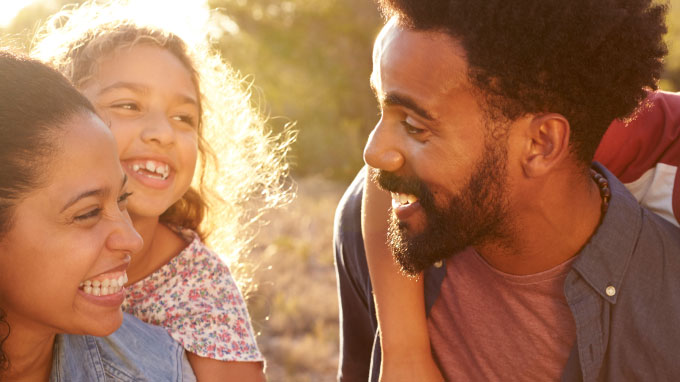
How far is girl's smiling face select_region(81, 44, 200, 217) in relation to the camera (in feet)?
8.57

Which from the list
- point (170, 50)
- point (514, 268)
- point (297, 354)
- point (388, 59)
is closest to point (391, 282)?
point (514, 268)

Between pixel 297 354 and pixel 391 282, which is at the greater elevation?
pixel 297 354

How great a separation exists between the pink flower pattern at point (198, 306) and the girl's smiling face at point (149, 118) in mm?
239

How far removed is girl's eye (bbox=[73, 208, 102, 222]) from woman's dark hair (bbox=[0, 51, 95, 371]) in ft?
0.42

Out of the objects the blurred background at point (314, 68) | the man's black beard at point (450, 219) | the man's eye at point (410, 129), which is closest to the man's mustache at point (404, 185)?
the man's black beard at point (450, 219)

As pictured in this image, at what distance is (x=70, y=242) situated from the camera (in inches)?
72.2

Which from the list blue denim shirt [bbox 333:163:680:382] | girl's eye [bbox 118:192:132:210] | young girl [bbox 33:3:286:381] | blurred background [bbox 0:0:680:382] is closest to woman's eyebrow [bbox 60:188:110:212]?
girl's eye [bbox 118:192:132:210]

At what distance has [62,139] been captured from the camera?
73.3 inches

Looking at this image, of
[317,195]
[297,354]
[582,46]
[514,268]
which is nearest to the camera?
[582,46]

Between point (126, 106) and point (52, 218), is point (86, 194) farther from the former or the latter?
point (126, 106)

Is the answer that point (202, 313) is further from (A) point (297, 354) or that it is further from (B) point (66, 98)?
(A) point (297, 354)

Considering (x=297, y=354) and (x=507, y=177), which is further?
(x=297, y=354)

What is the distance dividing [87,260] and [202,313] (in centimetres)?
84

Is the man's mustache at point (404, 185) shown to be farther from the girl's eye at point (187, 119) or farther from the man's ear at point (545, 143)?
the girl's eye at point (187, 119)
